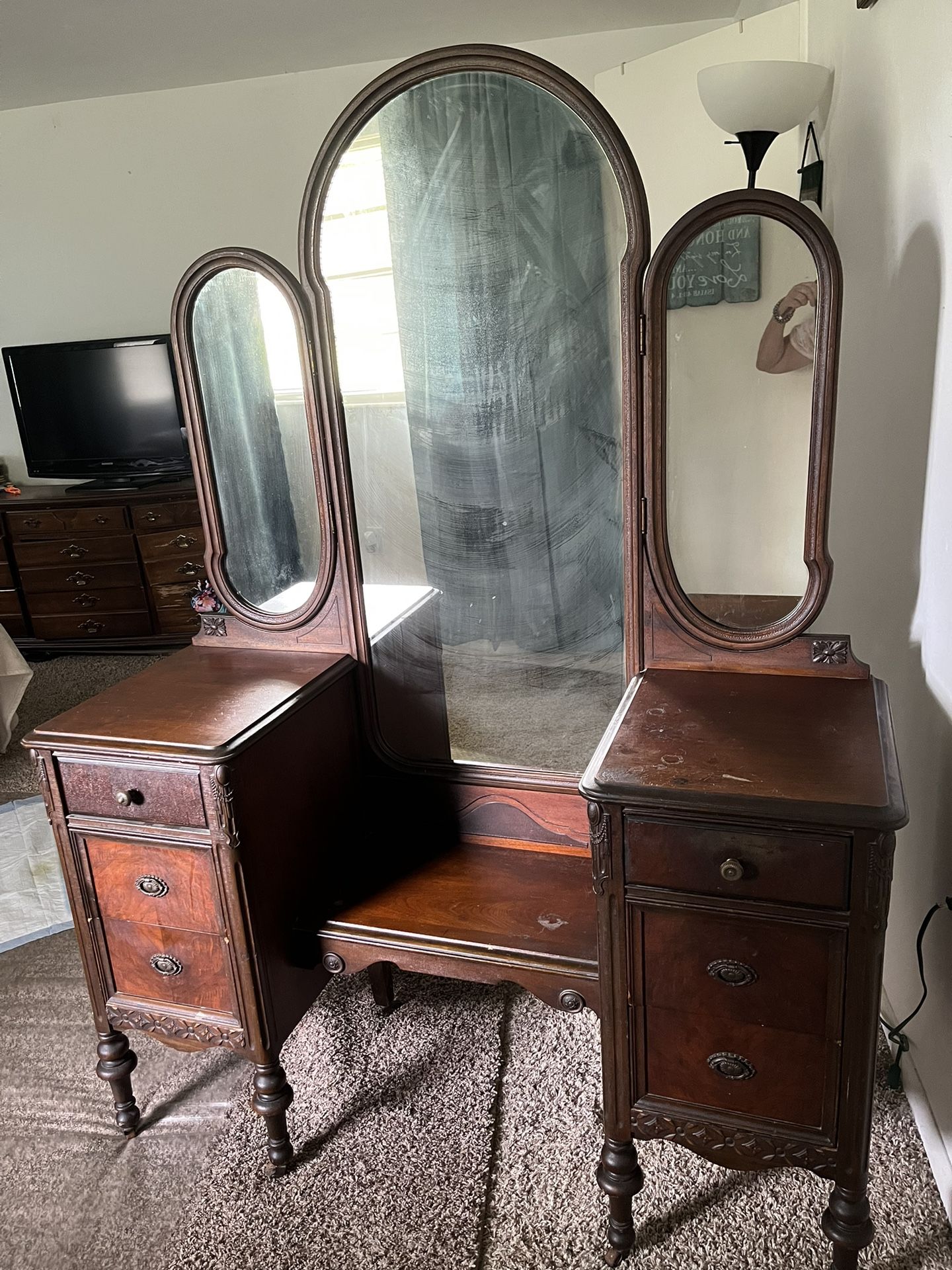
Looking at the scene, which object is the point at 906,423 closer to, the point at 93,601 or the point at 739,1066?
the point at 739,1066

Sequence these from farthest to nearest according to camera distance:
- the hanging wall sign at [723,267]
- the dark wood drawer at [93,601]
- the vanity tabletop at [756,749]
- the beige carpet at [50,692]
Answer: the dark wood drawer at [93,601], the beige carpet at [50,692], the hanging wall sign at [723,267], the vanity tabletop at [756,749]

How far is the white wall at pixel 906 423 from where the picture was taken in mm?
1264

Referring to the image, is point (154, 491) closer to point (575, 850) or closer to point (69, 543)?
point (69, 543)

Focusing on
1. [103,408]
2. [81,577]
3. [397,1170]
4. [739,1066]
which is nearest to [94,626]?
[81,577]

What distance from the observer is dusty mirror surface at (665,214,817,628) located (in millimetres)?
1292

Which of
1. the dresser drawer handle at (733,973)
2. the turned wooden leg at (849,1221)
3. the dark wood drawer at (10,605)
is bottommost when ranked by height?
the turned wooden leg at (849,1221)

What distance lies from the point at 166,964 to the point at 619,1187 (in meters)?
0.75

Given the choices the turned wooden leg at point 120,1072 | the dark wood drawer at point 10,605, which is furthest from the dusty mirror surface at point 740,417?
the dark wood drawer at point 10,605

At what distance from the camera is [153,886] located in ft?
4.62

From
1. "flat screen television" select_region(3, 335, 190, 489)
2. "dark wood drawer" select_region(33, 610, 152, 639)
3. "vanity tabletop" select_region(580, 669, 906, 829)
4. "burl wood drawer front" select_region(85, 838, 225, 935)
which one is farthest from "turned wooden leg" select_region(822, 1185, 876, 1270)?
"flat screen television" select_region(3, 335, 190, 489)

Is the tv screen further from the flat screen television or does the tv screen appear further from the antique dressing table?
the antique dressing table

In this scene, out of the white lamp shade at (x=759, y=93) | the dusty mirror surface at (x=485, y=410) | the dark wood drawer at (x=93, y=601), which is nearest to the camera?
the dusty mirror surface at (x=485, y=410)

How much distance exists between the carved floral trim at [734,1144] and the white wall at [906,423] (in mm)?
262

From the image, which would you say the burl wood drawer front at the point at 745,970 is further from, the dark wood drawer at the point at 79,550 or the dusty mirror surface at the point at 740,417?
the dark wood drawer at the point at 79,550
